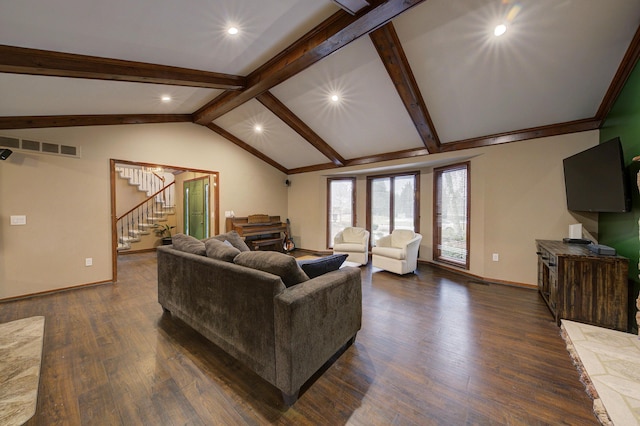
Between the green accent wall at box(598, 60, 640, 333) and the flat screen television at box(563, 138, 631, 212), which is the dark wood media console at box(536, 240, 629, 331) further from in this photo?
the flat screen television at box(563, 138, 631, 212)

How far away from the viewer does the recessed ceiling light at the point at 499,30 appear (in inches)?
95.8

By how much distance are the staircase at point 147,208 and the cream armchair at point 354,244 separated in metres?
5.33

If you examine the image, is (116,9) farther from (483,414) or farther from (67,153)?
(483,414)

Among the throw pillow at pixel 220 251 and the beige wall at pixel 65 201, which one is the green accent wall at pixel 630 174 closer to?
the throw pillow at pixel 220 251

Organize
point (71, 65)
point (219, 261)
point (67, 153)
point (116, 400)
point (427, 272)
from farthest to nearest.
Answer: point (427, 272) < point (67, 153) < point (71, 65) < point (219, 261) < point (116, 400)

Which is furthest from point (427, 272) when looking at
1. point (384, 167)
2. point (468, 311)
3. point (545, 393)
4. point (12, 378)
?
point (12, 378)

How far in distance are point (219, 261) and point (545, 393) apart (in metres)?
2.59

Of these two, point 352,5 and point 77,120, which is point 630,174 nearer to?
point 352,5

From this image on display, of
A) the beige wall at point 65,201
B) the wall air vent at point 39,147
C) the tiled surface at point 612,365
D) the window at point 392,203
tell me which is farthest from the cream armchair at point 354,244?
the wall air vent at point 39,147

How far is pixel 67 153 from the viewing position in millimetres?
3713

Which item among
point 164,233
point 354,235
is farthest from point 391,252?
point 164,233

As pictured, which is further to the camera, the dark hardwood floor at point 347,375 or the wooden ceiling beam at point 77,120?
the wooden ceiling beam at point 77,120

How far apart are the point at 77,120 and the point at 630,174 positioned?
7307 millimetres

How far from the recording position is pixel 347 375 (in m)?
1.85
